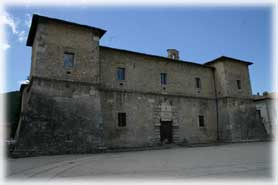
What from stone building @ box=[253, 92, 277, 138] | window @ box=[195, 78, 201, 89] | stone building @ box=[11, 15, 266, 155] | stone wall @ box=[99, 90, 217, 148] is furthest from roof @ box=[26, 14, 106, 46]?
stone building @ box=[253, 92, 277, 138]

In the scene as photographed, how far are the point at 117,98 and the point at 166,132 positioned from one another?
501cm

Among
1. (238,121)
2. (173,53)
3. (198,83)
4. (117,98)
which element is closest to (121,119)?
(117,98)

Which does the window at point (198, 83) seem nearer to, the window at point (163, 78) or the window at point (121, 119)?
the window at point (163, 78)

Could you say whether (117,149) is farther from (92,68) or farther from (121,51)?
(121,51)

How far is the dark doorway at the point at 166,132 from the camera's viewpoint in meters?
16.0

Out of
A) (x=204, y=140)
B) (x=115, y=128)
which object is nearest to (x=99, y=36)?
(x=115, y=128)

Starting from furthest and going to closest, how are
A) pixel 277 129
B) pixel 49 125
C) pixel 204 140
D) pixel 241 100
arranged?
pixel 277 129 → pixel 241 100 → pixel 204 140 → pixel 49 125

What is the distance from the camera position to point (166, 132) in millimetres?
16203

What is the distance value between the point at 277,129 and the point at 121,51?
74.2 ft

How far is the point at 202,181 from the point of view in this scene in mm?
4516

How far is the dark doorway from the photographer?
52.5 ft

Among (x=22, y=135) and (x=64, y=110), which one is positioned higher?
(x=64, y=110)

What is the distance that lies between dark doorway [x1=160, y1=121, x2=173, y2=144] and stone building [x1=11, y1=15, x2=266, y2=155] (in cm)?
8

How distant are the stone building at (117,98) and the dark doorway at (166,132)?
8 cm
